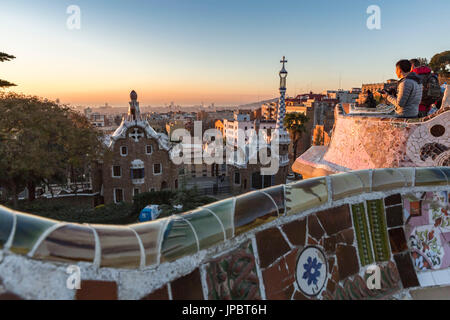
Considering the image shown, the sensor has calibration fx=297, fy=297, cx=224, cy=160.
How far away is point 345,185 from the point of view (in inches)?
114

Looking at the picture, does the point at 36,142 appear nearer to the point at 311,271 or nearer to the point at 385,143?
the point at 385,143

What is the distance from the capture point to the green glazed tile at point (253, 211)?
2.22 m

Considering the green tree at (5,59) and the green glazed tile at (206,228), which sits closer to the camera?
the green glazed tile at (206,228)

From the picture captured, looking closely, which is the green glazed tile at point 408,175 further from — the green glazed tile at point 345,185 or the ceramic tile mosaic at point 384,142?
the ceramic tile mosaic at point 384,142

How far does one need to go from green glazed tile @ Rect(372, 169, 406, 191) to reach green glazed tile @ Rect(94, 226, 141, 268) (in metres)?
2.43

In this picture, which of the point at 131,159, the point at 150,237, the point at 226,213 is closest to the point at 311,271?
the point at 226,213

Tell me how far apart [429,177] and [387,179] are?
1.92 feet

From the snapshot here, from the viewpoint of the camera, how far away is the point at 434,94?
655 cm

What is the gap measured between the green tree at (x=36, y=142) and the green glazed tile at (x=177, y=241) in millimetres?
14929

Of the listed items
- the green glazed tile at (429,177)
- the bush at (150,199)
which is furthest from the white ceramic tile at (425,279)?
the bush at (150,199)

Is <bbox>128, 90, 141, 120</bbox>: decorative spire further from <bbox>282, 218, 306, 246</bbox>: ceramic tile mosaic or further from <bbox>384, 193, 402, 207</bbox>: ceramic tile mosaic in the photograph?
<bbox>282, 218, 306, 246</bbox>: ceramic tile mosaic

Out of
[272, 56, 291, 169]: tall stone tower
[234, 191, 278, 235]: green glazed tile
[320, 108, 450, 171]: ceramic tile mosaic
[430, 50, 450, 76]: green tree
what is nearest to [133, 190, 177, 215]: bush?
[272, 56, 291, 169]: tall stone tower

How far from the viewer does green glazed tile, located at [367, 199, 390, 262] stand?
3029 mm

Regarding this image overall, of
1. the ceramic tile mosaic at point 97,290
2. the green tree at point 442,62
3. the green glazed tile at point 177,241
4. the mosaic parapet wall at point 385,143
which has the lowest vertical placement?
the ceramic tile mosaic at point 97,290
